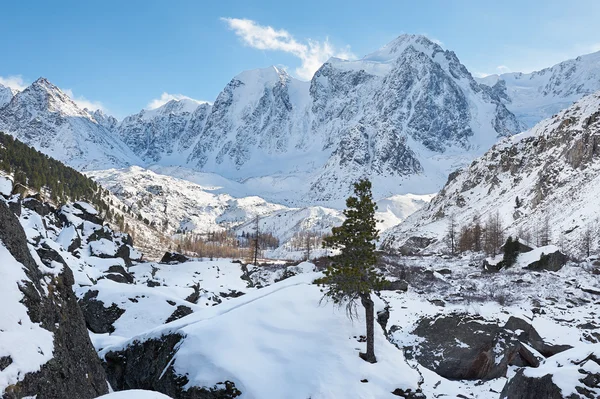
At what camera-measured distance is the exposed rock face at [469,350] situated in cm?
2045

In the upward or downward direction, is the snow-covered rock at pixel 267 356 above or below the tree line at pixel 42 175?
below

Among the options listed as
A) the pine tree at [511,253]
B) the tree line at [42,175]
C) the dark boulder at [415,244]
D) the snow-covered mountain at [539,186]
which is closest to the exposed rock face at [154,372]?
the pine tree at [511,253]

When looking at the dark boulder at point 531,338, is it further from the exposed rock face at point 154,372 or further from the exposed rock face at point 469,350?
the exposed rock face at point 154,372

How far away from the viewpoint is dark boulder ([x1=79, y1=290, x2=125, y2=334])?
2319cm

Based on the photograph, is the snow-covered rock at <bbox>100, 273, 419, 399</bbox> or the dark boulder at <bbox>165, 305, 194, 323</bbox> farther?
the dark boulder at <bbox>165, 305, 194, 323</bbox>

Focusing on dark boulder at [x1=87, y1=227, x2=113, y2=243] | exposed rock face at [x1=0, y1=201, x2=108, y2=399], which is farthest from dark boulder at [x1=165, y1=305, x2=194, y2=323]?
dark boulder at [x1=87, y1=227, x2=113, y2=243]

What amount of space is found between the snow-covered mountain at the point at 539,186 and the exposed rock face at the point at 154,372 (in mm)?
64525

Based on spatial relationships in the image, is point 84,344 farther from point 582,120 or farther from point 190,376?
point 582,120

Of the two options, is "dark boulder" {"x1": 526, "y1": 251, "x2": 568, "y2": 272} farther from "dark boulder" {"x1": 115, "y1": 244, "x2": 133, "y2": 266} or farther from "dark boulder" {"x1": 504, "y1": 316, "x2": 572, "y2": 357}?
"dark boulder" {"x1": 115, "y1": 244, "x2": 133, "y2": 266}

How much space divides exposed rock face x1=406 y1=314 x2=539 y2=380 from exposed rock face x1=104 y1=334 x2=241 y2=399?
1285 centimetres

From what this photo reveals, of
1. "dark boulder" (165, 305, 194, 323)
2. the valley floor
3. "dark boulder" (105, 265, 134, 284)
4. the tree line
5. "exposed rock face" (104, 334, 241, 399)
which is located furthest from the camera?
the tree line

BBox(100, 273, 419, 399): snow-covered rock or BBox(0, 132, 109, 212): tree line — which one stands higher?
BBox(0, 132, 109, 212): tree line

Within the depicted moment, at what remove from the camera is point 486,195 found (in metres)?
131

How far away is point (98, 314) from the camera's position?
78.1 feet
